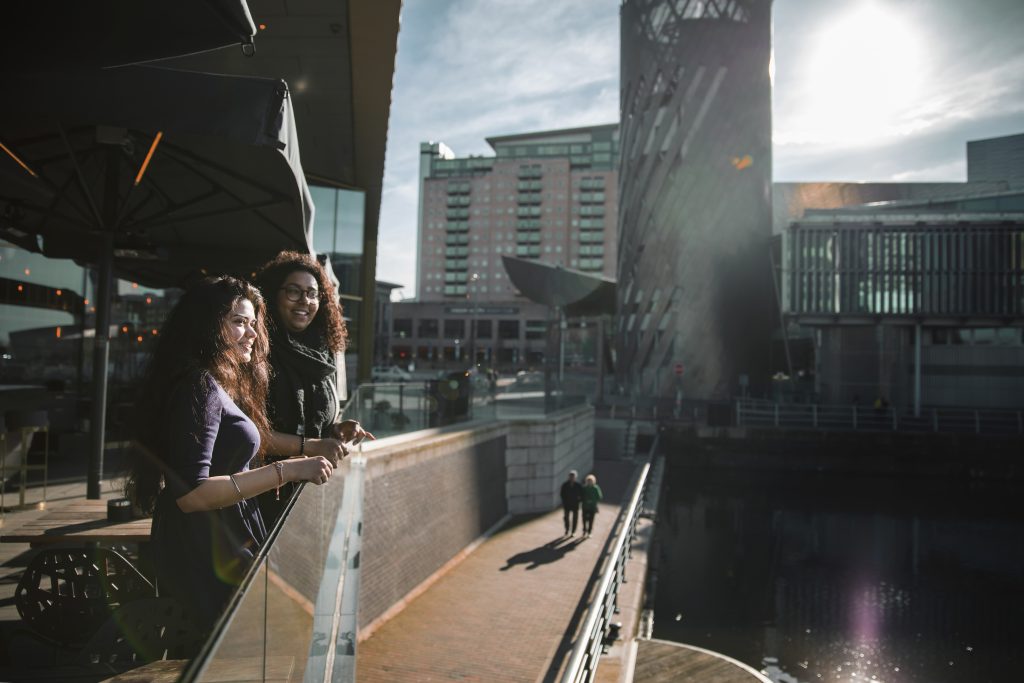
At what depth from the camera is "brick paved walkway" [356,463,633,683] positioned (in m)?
8.55

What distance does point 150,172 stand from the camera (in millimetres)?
6070

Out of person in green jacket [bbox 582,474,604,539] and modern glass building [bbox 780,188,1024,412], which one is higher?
modern glass building [bbox 780,188,1024,412]

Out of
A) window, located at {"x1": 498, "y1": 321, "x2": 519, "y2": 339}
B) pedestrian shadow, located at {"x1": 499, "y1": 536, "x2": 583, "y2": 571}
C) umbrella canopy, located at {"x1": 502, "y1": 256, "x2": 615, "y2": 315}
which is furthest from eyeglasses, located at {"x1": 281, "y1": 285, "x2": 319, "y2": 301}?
window, located at {"x1": 498, "y1": 321, "x2": 519, "y2": 339}

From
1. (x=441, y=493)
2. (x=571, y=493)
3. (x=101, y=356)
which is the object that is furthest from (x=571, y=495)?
(x=101, y=356)

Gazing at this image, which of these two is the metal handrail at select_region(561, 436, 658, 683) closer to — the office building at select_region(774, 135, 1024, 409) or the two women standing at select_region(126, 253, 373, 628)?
the two women standing at select_region(126, 253, 373, 628)

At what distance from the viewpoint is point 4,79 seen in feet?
11.0

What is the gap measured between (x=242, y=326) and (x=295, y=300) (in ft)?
2.52

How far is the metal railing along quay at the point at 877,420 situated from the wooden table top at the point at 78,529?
107 ft

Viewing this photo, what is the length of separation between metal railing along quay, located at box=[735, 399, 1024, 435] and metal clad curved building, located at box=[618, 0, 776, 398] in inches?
472

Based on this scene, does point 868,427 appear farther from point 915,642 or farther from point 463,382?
point 463,382

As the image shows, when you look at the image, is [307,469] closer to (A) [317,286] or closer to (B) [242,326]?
(B) [242,326]

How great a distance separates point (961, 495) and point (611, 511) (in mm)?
17472

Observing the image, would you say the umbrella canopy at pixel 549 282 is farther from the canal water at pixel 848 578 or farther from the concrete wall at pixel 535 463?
the canal water at pixel 848 578

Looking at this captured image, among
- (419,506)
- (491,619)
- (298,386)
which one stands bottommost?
(491,619)
